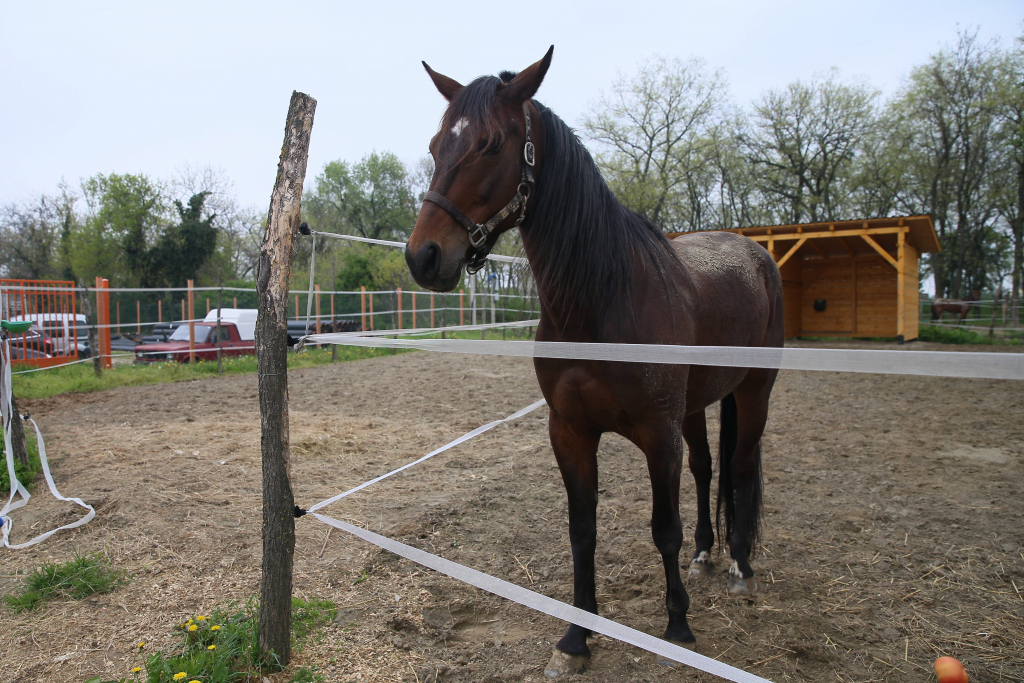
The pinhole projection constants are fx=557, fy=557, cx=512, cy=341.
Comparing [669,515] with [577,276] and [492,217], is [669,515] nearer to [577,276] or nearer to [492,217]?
[577,276]

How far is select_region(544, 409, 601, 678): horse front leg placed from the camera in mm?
2275

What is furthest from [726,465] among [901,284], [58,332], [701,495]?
[58,332]

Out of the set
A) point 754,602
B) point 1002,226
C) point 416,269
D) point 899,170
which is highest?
point 899,170

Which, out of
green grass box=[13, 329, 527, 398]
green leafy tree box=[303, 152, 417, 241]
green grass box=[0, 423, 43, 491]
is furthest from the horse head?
Result: green leafy tree box=[303, 152, 417, 241]

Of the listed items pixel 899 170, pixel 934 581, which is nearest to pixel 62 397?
pixel 934 581

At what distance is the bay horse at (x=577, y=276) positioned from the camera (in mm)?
1808

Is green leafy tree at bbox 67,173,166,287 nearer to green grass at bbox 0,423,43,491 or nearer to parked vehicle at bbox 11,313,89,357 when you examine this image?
parked vehicle at bbox 11,313,89,357

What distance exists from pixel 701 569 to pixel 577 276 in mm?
1961

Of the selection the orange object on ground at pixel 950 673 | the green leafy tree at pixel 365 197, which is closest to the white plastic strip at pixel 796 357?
the orange object on ground at pixel 950 673

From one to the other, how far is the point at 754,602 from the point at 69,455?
16.5 ft

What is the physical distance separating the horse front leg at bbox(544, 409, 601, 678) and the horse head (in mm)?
847

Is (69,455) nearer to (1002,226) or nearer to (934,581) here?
(934,581)

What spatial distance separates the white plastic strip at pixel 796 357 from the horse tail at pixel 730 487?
1663 millimetres

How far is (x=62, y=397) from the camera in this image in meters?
7.46
